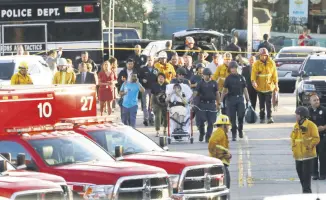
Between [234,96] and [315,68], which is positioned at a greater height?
[315,68]

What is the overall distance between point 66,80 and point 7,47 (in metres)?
7.07

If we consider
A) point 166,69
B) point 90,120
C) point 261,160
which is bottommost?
point 261,160

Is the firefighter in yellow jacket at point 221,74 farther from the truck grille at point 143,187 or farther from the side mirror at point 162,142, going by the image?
the truck grille at point 143,187

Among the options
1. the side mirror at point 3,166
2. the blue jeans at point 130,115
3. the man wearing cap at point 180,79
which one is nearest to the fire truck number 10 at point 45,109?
the side mirror at point 3,166

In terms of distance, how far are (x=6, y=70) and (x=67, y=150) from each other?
600 inches

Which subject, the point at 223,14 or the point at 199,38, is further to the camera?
the point at 223,14

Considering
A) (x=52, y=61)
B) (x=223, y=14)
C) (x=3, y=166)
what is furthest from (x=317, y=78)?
(x=223, y=14)

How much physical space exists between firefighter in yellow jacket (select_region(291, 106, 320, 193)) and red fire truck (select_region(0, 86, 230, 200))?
A: 70.7 inches

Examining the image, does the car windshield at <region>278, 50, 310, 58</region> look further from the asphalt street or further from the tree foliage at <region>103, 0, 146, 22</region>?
the tree foliage at <region>103, 0, 146, 22</region>

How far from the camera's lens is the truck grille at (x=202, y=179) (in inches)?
680

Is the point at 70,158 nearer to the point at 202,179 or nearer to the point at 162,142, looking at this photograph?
the point at 202,179

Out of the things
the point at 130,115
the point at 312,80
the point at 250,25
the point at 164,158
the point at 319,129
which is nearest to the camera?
the point at 164,158

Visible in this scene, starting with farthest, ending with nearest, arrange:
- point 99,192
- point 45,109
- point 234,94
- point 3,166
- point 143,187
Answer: point 234,94 → point 45,109 → point 143,187 → point 99,192 → point 3,166

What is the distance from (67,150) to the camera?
1684 centimetres
